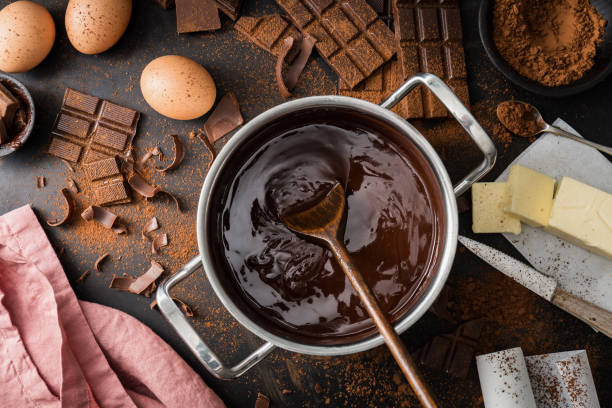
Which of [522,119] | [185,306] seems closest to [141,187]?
[185,306]

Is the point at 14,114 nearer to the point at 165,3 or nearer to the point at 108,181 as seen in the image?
the point at 108,181

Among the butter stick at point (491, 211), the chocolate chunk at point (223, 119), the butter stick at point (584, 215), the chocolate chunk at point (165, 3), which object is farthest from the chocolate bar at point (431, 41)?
the chocolate chunk at point (165, 3)

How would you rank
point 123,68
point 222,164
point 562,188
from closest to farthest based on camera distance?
point 222,164
point 562,188
point 123,68

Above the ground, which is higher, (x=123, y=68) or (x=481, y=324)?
(x=123, y=68)

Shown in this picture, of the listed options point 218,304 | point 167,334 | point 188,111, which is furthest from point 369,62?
point 167,334

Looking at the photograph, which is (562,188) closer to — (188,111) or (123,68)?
(188,111)

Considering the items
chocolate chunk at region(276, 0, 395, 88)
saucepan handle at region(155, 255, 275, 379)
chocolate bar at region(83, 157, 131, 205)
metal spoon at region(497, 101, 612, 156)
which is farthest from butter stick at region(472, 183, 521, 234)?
chocolate bar at region(83, 157, 131, 205)

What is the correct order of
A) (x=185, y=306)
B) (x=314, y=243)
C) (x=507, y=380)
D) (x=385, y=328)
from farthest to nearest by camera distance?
1. (x=185, y=306)
2. (x=507, y=380)
3. (x=314, y=243)
4. (x=385, y=328)

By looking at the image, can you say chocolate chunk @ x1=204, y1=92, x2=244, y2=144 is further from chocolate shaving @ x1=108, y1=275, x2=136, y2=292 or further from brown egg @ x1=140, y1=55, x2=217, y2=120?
chocolate shaving @ x1=108, y1=275, x2=136, y2=292
